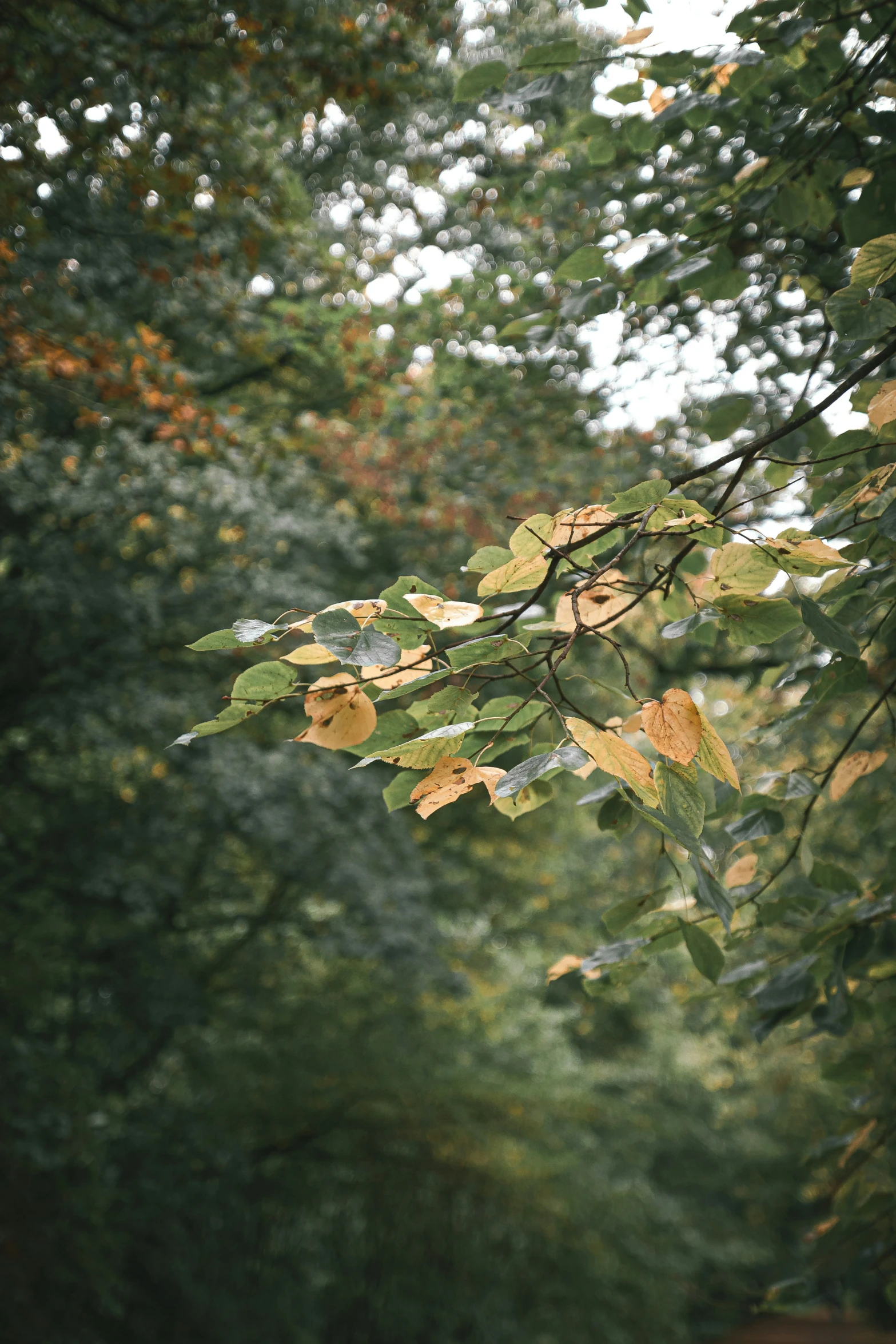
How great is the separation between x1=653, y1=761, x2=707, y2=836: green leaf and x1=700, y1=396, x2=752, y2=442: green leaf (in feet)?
2.26

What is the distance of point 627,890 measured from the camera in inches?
239

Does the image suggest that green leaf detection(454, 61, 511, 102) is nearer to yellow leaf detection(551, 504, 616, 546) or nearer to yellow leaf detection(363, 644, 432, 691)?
yellow leaf detection(551, 504, 616, 546)

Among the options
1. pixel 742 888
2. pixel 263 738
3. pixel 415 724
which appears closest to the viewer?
pixel 415 724

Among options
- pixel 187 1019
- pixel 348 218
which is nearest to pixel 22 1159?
pixel 187 1019

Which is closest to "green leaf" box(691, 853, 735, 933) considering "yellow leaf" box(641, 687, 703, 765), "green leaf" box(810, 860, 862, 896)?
"yellow leaf" box(641, 687, 703, 765)

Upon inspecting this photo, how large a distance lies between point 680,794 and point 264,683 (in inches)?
16.1

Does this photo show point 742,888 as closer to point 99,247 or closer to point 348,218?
point 99,247

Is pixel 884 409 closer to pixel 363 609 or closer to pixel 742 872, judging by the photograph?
pixel 363 609

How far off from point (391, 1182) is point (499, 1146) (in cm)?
82

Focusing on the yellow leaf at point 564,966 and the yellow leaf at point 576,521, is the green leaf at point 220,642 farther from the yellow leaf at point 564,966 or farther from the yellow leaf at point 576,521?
the yellow leaf at point 564,966

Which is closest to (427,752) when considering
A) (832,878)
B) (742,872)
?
(742,872)

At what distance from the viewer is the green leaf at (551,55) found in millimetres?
1307

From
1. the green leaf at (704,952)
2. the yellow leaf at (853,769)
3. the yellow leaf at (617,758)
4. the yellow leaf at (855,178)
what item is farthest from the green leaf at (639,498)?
the yellow leaf at (855,178)

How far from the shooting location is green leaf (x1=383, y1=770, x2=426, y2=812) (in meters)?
0.98
